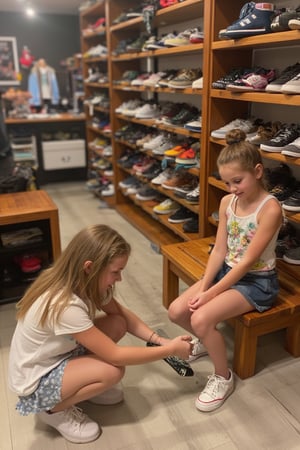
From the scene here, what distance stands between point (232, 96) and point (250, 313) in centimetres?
120

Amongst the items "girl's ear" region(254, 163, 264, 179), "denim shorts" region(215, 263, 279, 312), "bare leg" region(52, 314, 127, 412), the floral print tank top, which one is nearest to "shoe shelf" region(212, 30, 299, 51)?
"girl's ear" region(254, 163, 264, 179)

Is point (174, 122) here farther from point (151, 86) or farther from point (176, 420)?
point (176, 420)

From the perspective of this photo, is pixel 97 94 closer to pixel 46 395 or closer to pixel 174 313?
pixel 174 313

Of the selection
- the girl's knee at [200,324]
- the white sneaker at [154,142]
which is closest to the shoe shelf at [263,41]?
the white sneaker at [154,142]

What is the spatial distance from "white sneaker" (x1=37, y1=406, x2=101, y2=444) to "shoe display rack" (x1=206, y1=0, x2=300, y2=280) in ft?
3.94

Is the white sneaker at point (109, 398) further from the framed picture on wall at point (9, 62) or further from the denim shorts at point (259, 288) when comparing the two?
the framed picture on wall at point (9, 62)

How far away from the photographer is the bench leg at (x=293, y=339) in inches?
78.1

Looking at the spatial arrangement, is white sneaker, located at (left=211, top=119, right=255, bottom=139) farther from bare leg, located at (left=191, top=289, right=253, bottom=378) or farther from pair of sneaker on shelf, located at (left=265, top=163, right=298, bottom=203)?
bare leg, located at (left=191, top=289, right=253, bottom=378)

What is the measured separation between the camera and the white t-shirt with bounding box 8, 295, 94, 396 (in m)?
1.45

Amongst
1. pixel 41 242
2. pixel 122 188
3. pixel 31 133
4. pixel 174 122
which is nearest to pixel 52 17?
pixel 31 133

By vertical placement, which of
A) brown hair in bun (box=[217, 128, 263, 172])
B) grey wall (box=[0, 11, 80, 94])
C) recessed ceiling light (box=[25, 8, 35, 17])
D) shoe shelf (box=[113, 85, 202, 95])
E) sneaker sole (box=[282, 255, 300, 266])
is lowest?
sneaker sole (box=[282, 255, 300, 266])

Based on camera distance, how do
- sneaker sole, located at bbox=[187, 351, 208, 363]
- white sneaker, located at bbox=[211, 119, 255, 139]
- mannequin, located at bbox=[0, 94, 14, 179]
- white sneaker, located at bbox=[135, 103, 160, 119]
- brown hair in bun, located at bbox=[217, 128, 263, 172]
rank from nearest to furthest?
brown hair in bun, located at bbox=[217, 128, 263, 172]
sneaker sole, located at bbox=[187, 351, 208, 363]
white sneaker, located at bbox=[211, 119, 255, 139]
white sneaker, located at bbox=[135, 103, 160, 119]
mannequin, located at bbox=[0, 94, 14, 179]

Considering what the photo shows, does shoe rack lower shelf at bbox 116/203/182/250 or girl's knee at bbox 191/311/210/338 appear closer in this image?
girl's knee at bbox 191/311/210/338

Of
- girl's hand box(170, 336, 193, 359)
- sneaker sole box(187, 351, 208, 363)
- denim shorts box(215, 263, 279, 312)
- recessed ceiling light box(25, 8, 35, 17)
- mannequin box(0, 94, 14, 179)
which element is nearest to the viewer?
girl's hand box(170, 336, 193, 359)
